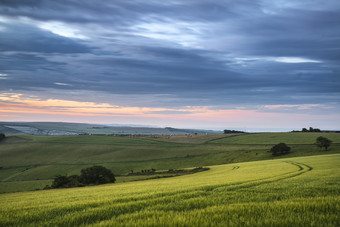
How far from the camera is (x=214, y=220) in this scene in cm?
535

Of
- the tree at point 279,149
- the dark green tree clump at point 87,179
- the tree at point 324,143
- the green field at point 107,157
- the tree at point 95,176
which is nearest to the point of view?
the dark green tree clump at point 87,179

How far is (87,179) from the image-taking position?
45.5m

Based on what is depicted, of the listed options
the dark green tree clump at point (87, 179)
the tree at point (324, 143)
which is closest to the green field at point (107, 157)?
the tree at point (324, 143)

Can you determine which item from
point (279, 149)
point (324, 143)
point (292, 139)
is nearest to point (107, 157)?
point (279, 149)

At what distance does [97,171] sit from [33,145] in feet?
313

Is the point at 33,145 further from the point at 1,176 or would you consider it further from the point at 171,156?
the point at 171,156

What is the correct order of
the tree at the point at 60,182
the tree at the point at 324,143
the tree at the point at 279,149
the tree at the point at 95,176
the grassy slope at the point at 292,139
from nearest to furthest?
1. the tree at the point at 60,182
2. the tree at the point at 95,176
3. the tree at the point at 324,143
4. the tree at the point at 279,149
5. the grassy slope at the point at 292,139

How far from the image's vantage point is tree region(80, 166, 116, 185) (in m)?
45.5

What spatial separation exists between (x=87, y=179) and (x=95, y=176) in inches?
61.0

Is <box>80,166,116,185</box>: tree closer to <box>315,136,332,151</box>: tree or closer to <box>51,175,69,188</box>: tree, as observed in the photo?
<box>51,175,69,188</box>: tree

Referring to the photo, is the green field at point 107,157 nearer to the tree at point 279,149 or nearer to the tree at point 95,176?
the tree at point 279,149

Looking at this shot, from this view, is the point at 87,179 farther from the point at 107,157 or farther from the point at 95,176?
the point at 107,157

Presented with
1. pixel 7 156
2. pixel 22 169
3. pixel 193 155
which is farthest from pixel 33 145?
pixel 193 155

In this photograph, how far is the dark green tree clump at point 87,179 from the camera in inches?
1750
